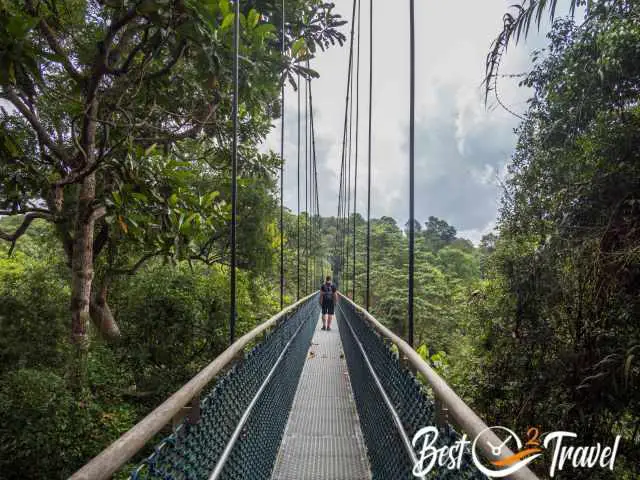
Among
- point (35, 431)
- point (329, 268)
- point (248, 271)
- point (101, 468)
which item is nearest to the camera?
point (101, 468)

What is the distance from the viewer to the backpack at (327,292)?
661cm

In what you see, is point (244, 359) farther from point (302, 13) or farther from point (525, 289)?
point (302, 13)

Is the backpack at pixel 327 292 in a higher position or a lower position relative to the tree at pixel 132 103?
lower

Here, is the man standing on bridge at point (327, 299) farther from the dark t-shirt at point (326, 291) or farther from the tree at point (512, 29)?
the tree at point (512, 29)

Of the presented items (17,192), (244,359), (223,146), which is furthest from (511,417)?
(17,192)

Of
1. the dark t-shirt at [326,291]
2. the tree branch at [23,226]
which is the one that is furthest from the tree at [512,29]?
the dark t-shirt at [326,291]

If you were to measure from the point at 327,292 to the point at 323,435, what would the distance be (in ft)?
14.1

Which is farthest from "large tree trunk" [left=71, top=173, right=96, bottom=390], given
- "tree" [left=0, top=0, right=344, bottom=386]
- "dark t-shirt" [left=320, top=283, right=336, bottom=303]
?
"dark t-shirt" [left=320, top=283, right=336, bottom=303]

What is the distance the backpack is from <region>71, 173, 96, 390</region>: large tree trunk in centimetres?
346

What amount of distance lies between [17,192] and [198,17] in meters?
1.66

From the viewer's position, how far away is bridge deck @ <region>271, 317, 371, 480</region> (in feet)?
6.45

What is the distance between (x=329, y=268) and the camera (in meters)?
38.2

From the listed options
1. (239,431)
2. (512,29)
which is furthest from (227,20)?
(239,431)

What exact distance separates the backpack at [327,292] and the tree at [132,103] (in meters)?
2.61
